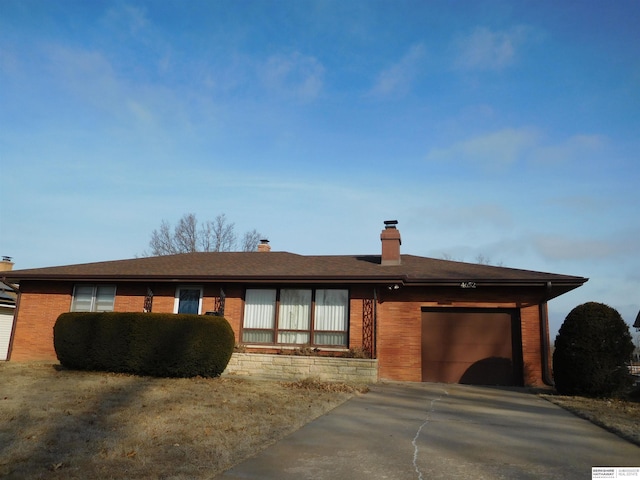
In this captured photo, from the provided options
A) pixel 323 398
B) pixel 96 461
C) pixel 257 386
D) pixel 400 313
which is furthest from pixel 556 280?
pixel 96 461

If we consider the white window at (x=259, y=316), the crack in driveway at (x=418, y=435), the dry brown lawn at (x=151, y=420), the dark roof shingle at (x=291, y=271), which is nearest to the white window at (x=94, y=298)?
the dark roof shingle at (x=291, y=271)

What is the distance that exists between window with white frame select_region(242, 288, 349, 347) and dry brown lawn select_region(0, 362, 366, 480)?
328 cm

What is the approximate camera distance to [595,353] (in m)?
11.3

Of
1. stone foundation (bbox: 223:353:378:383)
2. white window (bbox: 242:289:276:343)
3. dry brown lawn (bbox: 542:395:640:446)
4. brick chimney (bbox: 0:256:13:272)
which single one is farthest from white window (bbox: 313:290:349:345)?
brick chimney (bbox: 0:256:13:272)

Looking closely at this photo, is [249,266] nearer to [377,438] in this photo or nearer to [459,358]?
[459,358]

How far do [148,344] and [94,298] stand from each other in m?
6.07

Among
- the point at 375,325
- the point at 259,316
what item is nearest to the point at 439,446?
the point at 375,325

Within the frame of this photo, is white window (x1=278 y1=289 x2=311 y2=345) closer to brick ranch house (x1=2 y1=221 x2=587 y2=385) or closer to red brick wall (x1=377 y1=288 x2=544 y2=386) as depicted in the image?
brick ranch house (x1=2 y1=221 x2=587 y2=385)

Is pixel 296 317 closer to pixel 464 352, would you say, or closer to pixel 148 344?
pixel 148 344

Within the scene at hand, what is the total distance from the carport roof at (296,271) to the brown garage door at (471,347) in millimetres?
1211

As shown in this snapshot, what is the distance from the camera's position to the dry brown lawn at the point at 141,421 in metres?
5.20

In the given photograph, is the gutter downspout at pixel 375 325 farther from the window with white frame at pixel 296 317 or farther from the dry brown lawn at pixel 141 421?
the dry brown lawn at pixel 141 421

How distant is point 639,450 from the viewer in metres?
6.39

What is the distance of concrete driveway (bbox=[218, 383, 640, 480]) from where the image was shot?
5.27 metres
